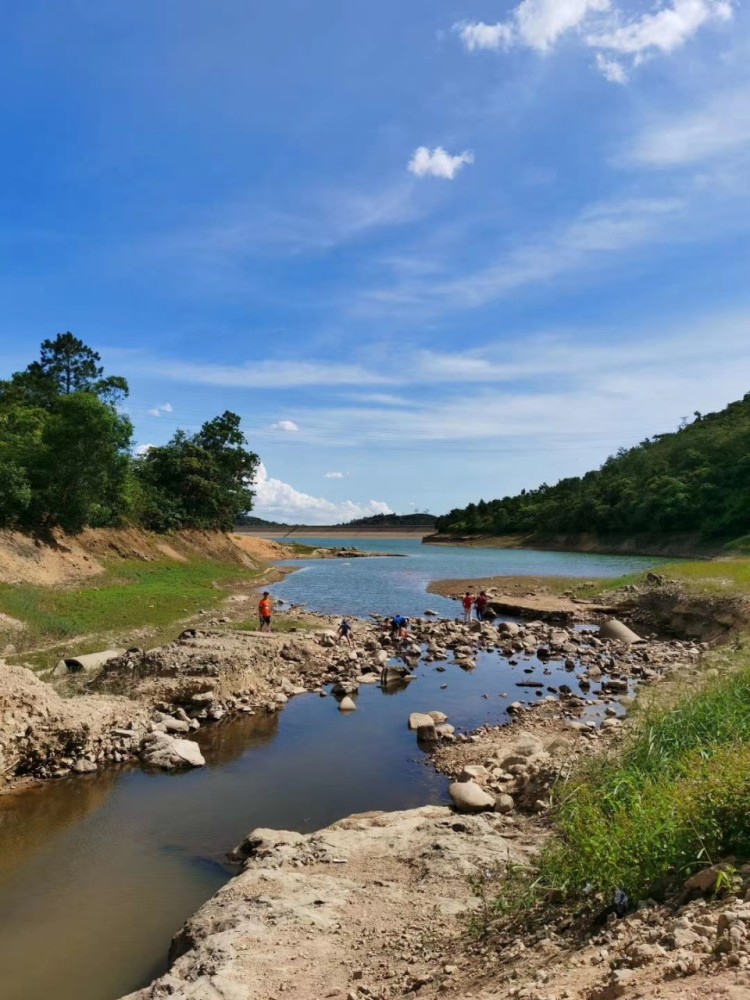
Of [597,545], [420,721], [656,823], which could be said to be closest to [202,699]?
[420,721]

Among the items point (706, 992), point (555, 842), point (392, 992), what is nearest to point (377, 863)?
point (555, 842)

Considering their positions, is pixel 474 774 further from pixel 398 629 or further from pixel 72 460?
pixel 72 460

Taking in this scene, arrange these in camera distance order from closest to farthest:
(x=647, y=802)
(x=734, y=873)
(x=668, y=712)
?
1. (x=734, y=873)
2. (x=647, y=802)
3. (x=668, y=712)

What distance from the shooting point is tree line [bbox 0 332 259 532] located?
39.5m

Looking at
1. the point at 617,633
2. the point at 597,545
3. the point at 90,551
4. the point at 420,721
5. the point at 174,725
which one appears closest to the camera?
the point at 174,725

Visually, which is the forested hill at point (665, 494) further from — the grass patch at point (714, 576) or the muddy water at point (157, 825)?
the muddy water at point (157, 825)

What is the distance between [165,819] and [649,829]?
8297mm

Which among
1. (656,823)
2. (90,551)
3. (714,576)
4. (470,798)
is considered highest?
(90,551)

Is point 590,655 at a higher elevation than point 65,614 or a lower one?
lower

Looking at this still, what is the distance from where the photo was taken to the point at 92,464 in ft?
135

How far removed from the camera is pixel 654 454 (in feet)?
388

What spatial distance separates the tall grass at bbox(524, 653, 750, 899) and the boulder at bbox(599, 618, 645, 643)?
68.7ft

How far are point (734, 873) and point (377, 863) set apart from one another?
186 inches

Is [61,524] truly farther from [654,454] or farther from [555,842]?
[654,454]
